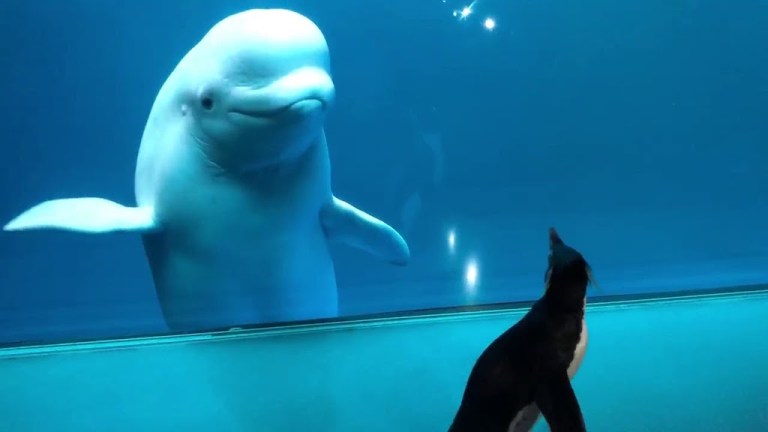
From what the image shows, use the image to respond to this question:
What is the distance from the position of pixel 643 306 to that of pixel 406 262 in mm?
705

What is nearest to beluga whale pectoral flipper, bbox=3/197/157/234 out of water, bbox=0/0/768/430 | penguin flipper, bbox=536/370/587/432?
water, bbox=0/0/768/430

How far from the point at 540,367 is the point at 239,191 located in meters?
0.96

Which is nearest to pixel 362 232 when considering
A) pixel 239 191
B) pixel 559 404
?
pixel 239 191

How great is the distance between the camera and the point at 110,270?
2197 millimetres

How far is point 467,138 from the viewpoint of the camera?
7.93 feet

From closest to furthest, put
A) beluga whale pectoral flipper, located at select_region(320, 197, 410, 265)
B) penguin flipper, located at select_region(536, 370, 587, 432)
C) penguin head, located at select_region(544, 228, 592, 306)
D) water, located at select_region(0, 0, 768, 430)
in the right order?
penguin flipper, located at select_region(536, 370, 587, 432) → penguin head, located at select_region(544, 228, 592, 306) → beluga whale pectoral flipper, located at select_region(320, 197, 410, 265) → water, located at select_region(0, 0, 768, 430)

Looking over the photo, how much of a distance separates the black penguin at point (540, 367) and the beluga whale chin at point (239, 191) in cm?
74

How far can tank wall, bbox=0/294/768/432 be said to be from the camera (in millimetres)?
1563

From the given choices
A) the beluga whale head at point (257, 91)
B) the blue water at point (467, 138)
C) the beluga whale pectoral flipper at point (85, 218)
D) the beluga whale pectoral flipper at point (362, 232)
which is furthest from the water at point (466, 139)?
the beluga whale head at point (257, 91)

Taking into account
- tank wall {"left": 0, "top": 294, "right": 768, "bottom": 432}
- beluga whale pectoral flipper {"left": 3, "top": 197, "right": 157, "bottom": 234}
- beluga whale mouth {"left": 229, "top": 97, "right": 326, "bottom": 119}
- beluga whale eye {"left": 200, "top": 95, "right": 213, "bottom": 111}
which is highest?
beluga whale eye {"left": 200, "top": 95, "right": 213, "bottom": 111}

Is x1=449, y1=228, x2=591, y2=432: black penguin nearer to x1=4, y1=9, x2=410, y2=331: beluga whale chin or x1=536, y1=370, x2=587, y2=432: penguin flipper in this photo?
x1=536, y1=370, x2=587, y2=432: penguin flipper

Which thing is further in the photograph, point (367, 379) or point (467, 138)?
point (467, 138)

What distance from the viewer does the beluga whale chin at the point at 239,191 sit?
1697 mm

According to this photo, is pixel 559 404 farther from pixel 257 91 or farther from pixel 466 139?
pixel 466 139
